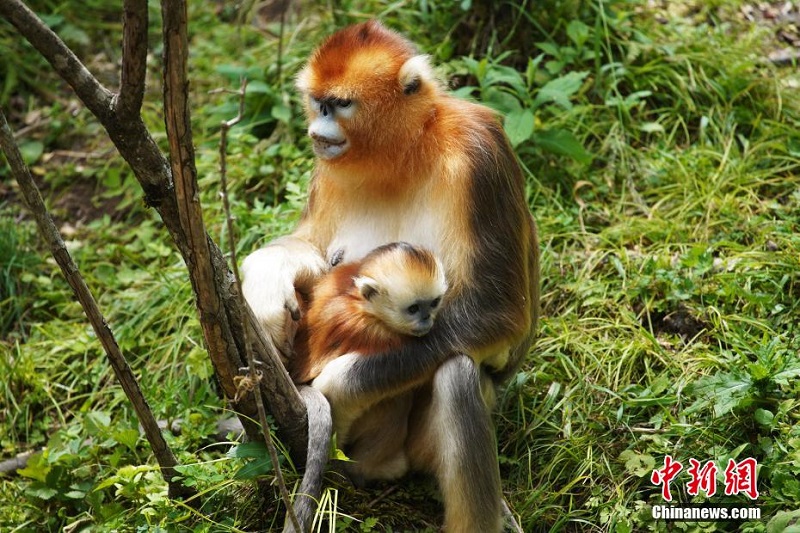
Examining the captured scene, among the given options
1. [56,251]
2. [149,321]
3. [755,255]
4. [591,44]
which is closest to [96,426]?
[149,321]

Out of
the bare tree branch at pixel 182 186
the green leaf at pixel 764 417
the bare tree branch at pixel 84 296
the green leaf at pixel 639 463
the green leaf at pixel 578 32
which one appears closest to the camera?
the bare tree branch at pixel 182 186

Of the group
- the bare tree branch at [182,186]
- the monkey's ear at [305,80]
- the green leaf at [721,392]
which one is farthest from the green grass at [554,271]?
the monkey's ear at [305,80]

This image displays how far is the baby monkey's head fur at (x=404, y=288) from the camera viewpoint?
409cm

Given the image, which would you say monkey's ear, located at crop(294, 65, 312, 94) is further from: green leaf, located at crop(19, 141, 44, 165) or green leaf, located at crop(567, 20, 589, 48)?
green leaf, located at crop(19, 141, 44, 165)

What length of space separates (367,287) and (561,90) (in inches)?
Result: 114

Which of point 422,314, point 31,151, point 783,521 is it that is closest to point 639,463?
point 783,521

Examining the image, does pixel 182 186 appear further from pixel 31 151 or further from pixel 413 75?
pixel 31 151

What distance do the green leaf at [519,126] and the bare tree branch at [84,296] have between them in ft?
10.0

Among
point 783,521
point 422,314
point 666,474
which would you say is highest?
point 422,314

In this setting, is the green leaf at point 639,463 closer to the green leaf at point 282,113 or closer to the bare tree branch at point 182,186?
the bare tree branch at point 182,186

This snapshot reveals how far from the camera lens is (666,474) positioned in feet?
14.7

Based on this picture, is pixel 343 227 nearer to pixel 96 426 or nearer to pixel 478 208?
pixel 478 208

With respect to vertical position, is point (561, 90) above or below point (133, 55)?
below

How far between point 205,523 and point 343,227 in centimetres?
160
